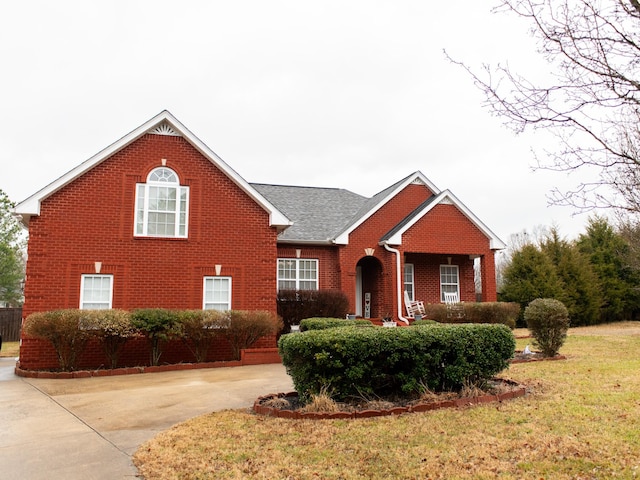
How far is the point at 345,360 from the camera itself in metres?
7.60

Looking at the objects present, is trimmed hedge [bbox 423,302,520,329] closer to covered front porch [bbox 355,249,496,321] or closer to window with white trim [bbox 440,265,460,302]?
covered front porch [bbox 355,249,496,321]

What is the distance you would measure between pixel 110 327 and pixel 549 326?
10.9 metres

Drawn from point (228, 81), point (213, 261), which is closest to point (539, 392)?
point (213, 261)

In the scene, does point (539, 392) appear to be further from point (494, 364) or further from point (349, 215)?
point (349, 215)

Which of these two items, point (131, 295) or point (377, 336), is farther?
point (131, 295)

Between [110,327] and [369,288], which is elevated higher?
[369,288]

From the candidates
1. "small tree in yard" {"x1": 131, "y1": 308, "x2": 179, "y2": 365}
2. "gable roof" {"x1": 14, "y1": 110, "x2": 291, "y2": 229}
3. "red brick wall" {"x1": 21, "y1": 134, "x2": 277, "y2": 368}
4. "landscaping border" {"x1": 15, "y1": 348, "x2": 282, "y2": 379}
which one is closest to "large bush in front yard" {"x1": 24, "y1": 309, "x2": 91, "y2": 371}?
"landscaping border" {"x1": 15, "y1": 348, "x2": 282, "y2": 379}

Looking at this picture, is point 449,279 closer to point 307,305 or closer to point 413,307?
point 413,307

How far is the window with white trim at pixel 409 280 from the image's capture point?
21656 mm

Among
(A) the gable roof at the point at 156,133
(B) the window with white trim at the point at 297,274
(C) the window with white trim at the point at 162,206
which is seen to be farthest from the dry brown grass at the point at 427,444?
(B) the window with white trim at the point at 297,274

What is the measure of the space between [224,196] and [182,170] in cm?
150

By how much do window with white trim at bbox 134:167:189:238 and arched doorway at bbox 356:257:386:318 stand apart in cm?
875

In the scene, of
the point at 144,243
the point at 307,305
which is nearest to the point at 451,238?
the point at 307,305

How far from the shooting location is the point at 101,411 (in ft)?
26.5
